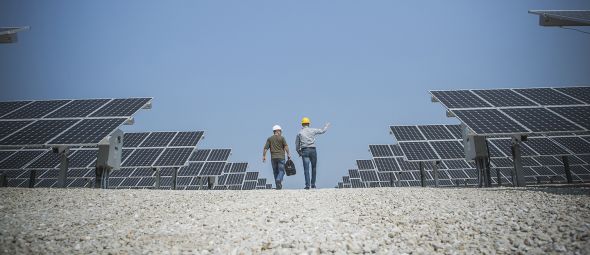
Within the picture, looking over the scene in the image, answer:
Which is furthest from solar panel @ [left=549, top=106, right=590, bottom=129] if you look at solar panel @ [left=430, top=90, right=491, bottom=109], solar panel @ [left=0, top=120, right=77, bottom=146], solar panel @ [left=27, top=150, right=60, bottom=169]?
solar panel @ [left=27, top=150, right=60, bottom=169]

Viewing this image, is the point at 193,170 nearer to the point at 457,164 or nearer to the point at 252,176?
the point at 457,164

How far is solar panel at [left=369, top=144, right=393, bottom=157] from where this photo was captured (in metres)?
25.1

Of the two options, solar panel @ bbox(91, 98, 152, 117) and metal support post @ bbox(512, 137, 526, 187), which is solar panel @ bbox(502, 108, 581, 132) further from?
solar panel @ bbox(91, 98, 152, 117)

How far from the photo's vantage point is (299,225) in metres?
4.30

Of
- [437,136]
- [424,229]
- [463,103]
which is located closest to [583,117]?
[463,103]

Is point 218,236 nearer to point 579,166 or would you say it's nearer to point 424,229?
point 424,229

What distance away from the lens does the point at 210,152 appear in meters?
26.0

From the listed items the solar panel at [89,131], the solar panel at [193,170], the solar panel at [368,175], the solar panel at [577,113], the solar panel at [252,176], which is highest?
the solar panel at [89,131]

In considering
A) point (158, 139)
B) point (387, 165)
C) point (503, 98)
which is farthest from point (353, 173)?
point (503, 98)

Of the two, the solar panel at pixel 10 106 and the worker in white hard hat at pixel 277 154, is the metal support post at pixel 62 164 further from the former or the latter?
the worker in white hard hat at pixel 277 154

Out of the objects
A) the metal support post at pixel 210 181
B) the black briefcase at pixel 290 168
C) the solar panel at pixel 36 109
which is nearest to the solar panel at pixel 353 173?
the metal support post at pixel 210 181

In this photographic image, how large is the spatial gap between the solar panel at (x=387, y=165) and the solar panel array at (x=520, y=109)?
26.7 ft

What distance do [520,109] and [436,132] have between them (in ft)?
23.6

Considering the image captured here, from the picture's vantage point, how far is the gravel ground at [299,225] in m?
3.33
